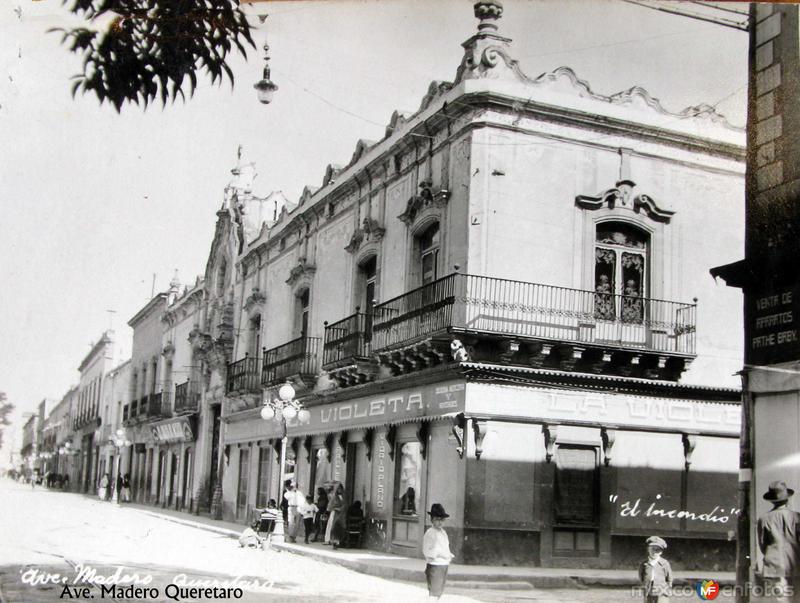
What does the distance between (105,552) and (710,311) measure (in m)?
9.83

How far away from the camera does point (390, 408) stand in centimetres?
1736

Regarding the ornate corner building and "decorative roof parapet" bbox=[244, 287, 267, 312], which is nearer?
the ornate corner building

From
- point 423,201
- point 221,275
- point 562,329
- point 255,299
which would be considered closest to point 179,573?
point 562,329

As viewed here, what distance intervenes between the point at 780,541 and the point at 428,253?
9886mm

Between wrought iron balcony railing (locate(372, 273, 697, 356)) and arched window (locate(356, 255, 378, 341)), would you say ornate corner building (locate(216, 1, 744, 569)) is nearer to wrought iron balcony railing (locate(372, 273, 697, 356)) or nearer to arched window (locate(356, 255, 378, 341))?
wrought iron balcony railing (locate(372, 273, 697, 356))

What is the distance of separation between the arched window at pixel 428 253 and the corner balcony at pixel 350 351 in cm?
149

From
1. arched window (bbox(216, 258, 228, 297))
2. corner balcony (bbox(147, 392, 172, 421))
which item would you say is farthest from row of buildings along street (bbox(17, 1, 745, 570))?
corner balcony (bbox(147, 392, 172, 421))

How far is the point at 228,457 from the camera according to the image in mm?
27328

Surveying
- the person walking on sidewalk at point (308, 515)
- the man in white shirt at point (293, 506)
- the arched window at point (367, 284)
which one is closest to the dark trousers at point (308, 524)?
the person walking on sidewalk at point (308, 515)

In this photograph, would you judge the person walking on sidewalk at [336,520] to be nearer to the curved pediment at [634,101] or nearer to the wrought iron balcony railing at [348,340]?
the wrought iron balcony railing at [348,340]

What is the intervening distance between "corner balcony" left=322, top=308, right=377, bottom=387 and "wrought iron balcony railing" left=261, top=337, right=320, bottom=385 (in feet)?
5.36

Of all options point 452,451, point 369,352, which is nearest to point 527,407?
point 452,451

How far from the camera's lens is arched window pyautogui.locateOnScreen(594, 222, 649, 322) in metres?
15.8

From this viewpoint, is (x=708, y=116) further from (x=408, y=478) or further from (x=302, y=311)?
(x=302, y=311)
